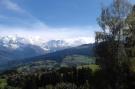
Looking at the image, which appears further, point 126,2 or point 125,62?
point 126,2

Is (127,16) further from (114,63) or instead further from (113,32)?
(114,63)

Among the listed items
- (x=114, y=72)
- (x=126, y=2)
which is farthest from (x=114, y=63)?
(x=126, y=2)

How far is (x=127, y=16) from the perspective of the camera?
37062 mm

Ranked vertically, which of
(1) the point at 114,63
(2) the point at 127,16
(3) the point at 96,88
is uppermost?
(2) the point at 127,16

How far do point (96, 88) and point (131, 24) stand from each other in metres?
7.96

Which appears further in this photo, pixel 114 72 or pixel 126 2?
pixel 126 2

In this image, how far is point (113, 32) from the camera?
119 ft

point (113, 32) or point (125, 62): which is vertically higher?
point (113, 32)

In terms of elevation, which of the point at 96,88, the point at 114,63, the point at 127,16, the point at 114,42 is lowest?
the point at 96,88

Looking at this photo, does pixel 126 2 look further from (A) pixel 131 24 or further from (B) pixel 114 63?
(B) pixel 114 63

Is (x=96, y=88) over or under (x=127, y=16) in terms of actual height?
under

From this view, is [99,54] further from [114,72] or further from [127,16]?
[127,16]

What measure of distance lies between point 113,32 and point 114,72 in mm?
4327

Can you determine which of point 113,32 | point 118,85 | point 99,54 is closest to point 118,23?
point 113,32
